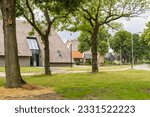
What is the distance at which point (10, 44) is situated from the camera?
19.0 m

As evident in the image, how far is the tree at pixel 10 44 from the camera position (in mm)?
18859

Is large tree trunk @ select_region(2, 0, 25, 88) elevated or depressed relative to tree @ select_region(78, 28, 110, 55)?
depressed

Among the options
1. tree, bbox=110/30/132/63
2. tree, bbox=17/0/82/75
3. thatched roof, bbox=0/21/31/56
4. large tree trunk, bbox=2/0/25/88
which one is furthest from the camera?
tree, bbox=110/30/132/63

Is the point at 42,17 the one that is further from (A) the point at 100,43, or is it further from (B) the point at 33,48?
(A) the point at 100,43

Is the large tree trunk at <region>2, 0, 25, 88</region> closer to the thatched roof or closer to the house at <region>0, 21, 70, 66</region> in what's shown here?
the house at <region>0, 21, 70, 66</region>

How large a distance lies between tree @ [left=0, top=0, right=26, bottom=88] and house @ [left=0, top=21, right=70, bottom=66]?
166 feet

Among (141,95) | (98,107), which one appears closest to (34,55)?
(141,95)

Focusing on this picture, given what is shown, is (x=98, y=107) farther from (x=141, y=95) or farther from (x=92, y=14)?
(x=92, y=14)

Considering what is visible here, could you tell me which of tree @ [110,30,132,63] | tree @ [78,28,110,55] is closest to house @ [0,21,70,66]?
tree @ [78,28,110,55]

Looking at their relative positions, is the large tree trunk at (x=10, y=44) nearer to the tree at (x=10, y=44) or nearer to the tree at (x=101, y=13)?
the tree at (x=10, y=44)

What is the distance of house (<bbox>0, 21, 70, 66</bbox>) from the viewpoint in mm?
72500

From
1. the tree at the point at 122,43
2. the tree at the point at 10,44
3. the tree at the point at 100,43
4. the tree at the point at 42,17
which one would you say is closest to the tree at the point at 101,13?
the tree at the point at 42,17

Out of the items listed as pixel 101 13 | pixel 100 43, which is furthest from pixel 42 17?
pixel 100 43

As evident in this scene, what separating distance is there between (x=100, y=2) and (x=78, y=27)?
3763 mm
